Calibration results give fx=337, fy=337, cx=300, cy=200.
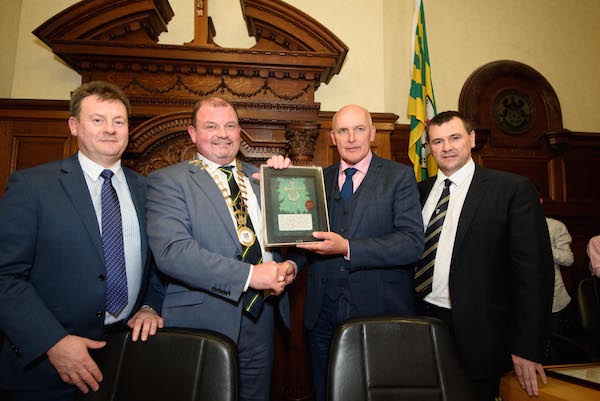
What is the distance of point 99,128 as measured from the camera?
1.56m

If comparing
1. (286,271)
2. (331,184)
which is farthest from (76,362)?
(331,184)

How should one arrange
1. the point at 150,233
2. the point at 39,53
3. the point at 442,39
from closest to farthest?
the point at 150,233
the point at 39,53
the point at 442,39

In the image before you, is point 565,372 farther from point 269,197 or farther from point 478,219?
point 269,197

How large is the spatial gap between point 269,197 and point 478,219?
1081mm

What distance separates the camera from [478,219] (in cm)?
174

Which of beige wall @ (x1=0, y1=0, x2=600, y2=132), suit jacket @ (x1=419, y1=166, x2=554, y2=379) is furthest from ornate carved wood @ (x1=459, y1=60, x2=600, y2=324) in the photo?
suit jacket @ (x1=419, y1=166, x2=554, y2=379)

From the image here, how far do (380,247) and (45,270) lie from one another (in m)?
1.45

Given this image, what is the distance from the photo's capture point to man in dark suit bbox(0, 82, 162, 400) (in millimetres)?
1228

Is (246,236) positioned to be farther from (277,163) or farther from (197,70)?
(197,70)

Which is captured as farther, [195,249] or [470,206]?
[470,206]

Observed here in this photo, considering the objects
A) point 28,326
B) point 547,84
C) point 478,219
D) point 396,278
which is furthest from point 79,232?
point 547,84

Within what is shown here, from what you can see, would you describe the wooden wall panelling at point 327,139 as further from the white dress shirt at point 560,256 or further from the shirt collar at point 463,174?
the white dress shirt at point 560,256

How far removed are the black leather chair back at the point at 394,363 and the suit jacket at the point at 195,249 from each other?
1.73ft

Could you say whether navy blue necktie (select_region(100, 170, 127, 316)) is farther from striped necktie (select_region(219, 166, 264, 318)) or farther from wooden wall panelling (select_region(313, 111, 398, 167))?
wooden wall panelling (select_region(313, 111, 398, 167))
